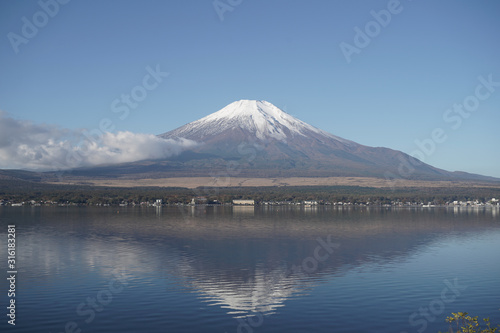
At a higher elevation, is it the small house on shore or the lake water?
the small house on shore

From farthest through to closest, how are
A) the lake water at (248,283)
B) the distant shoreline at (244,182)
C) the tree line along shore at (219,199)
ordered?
the distant shoreline at (244,182) < the tree line along shore at (219,199) < the lake water at (248,283)

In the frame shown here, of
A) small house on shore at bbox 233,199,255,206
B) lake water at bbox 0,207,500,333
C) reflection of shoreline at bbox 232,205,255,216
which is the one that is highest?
small house on shore at bbox 233,199,255,206

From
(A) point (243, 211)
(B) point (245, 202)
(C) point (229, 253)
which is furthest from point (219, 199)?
(C) point (229, 253)

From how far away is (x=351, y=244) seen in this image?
1518 inches

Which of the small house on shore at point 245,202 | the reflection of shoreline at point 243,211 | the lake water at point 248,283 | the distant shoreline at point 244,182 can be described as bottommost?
the lake water at point 248,283

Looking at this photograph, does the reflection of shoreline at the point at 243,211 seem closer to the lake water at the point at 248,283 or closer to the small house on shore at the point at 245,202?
the small house on shore at the point at 245,202

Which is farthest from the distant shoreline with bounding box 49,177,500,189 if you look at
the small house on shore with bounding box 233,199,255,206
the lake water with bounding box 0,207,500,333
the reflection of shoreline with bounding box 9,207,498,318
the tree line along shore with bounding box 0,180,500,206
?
Answer: the lake water with bounding box 0,207,500,333

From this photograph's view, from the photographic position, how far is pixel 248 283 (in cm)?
2344

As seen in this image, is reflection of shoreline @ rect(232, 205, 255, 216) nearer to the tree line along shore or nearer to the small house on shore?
the small house on shore

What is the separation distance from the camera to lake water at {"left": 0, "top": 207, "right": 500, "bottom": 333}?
57.3 feet

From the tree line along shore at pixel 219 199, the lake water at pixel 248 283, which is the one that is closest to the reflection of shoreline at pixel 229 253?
the lake water at pixel 248 283

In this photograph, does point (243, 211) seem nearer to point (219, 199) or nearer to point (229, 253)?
point (219, 199)

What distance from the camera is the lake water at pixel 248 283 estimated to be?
17.5 metres

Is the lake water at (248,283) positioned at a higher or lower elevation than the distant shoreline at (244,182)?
lower
